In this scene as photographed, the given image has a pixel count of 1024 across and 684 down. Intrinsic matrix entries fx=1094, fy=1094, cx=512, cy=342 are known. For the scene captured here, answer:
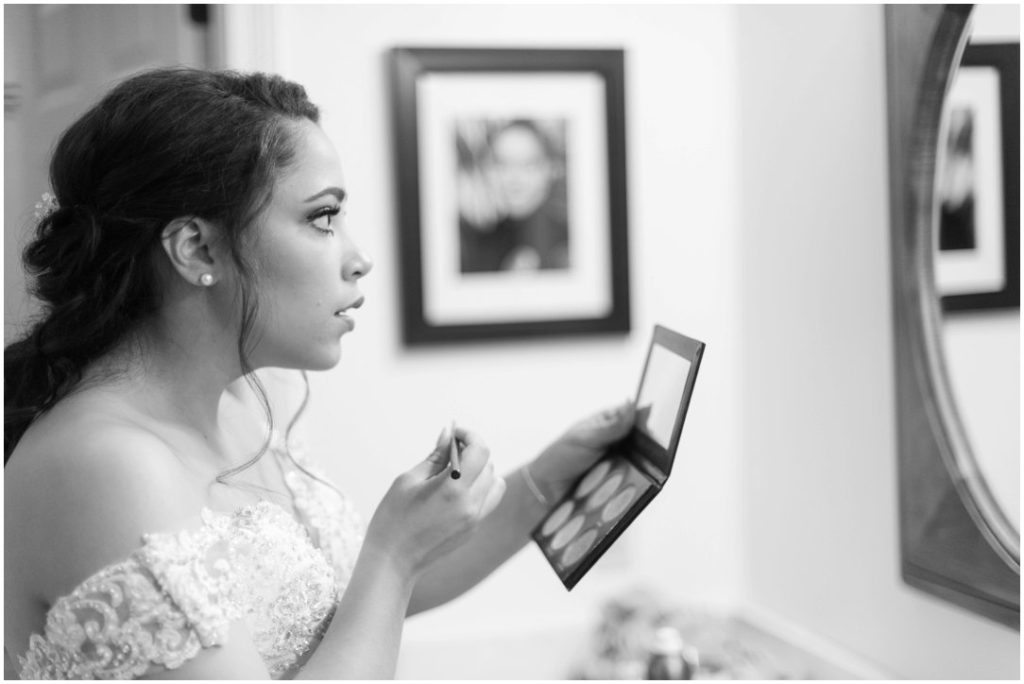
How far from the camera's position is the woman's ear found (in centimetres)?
93

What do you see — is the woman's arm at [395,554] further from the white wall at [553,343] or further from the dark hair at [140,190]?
the white wall at [553,343]

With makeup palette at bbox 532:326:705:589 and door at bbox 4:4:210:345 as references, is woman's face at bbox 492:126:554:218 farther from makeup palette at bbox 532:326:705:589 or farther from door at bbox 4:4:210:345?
makeup palette at bbox 532:326:705:589

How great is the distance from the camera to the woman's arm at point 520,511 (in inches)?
48.8

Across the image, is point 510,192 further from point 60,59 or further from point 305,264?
point 305,264

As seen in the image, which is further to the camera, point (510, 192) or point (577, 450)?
point (510, 192)

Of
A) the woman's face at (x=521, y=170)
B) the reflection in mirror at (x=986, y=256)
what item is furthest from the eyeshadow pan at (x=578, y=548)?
the woman's face at (x=521, y=170)

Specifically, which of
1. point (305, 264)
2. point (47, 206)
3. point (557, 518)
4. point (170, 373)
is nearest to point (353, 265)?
point (305, 264)

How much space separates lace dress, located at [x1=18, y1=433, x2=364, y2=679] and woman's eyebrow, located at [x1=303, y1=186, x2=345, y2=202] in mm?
282

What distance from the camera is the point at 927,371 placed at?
1389 millimetres

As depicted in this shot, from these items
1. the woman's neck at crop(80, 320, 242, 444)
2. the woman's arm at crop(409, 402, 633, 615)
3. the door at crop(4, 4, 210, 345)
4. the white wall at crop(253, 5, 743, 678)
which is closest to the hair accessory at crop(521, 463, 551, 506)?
the woman's arm at crop(409, 402, 633, 615)

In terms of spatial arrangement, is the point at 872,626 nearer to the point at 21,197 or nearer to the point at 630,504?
the point at 630,504

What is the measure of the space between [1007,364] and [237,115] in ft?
2.92

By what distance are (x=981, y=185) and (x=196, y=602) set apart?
987mm

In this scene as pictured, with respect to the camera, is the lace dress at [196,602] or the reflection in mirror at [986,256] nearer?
the lace dress at [196,602]
